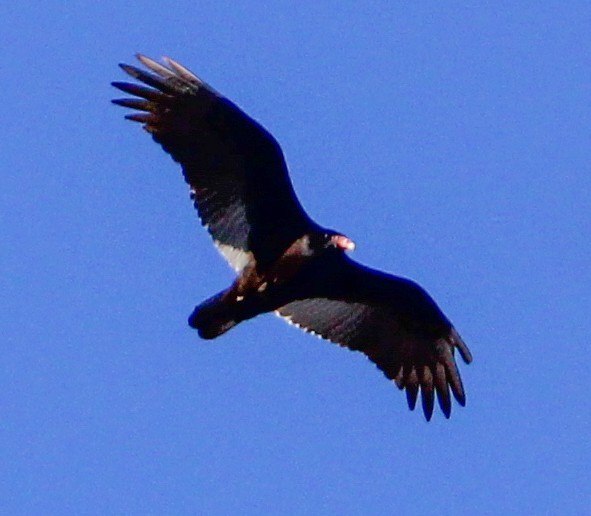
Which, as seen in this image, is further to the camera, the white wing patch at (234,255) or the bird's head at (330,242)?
the white wing patch at (234,255)

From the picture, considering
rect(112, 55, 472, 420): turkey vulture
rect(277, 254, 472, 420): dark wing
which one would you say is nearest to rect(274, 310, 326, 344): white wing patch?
rect(277, 254, 472, 420): dark wing

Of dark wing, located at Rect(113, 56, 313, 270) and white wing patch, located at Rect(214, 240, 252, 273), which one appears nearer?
dark wing, located at Rect(113, 56, 313, 270)

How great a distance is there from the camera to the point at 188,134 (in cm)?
1598

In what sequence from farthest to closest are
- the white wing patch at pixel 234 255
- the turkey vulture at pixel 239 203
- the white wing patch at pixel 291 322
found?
1. the white wing patch at pixel 291 322
2. the white wing patch at pixel 234 255
3. the turkey vulture at pixel 239 203

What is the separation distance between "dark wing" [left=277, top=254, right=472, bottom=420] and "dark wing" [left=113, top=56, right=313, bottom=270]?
96cm

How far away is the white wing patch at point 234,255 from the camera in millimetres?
16234

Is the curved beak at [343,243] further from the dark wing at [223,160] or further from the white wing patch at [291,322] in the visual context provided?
the white wing patch at [291,322]

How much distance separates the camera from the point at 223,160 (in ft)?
52.9

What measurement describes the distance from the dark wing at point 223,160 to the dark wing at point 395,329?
3.16 ft

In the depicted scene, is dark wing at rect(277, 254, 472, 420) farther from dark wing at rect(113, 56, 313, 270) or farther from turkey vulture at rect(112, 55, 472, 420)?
dark wing at rect(113, 56, 313, 270)

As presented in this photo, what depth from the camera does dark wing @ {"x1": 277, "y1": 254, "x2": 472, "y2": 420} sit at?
674 inches

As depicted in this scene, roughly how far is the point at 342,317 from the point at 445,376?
1.02 metres

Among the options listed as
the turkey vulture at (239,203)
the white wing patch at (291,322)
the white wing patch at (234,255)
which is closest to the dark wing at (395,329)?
the white wing patch at (291,322)

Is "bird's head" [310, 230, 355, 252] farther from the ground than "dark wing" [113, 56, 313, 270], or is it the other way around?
"dark wing" [113, 56, 313, 270]
